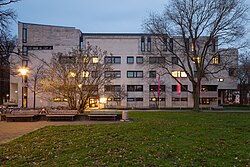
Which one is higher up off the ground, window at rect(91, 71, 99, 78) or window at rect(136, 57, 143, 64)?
window at rect(136, 57, 143, 64)

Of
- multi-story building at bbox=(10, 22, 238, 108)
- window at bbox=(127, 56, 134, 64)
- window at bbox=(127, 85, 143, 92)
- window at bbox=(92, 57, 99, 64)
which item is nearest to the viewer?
window at bbox=(92, 57, 99, 64)

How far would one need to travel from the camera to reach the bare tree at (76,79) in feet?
82.3

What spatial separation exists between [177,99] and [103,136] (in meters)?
48.6

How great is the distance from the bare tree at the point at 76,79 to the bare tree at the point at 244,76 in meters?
24.2

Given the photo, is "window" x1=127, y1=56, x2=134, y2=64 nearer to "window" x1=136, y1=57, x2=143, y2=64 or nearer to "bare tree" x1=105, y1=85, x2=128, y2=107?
"window" x1=136, y1=57, x2=143, y2=64

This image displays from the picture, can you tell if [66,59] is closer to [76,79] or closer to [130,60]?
[76,79]

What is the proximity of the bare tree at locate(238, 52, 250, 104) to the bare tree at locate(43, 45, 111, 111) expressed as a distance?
24.2m

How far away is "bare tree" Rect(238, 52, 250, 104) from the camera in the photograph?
42.0 m

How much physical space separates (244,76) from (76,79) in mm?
41814

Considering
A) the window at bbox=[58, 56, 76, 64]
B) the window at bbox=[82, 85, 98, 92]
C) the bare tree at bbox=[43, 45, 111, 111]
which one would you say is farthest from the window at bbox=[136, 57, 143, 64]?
the window at bbox=[82, 85, 98, 92]

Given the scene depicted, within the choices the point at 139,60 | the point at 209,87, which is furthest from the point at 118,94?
the point at 209,87

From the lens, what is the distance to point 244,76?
53.2 meters

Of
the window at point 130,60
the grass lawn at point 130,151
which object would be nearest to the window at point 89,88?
the grass lawn at point 130,151

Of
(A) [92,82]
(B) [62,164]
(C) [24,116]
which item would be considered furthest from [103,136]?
(A) [92,82]
